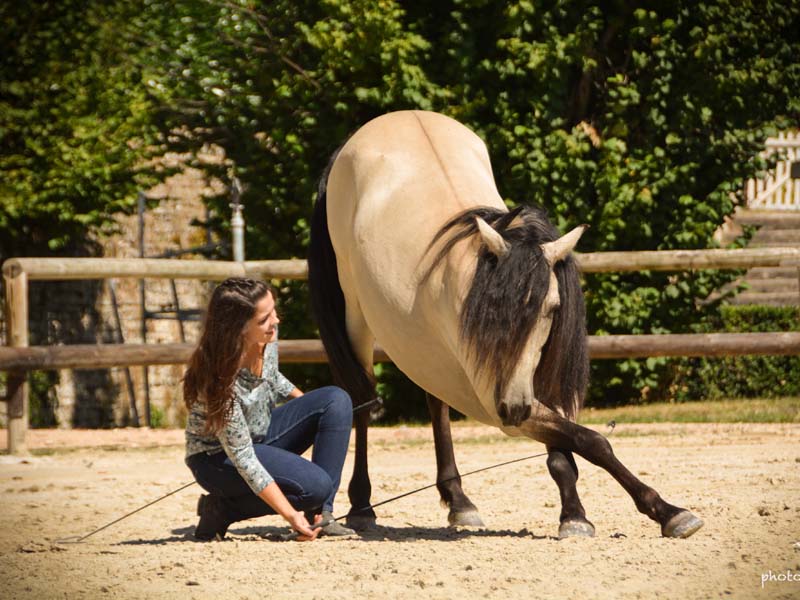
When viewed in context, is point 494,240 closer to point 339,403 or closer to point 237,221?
point 339,403

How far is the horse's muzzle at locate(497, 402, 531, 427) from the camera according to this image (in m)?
3.45

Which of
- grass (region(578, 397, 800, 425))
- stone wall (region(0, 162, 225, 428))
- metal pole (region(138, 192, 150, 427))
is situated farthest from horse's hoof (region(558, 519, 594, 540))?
stone wall (region(0, 162, 225, 428))

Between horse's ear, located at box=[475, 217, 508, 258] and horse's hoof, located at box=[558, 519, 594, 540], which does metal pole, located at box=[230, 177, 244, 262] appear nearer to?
horse's ear, located at box=[475, 217, 508, 258]

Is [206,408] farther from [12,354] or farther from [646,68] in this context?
[646,68]

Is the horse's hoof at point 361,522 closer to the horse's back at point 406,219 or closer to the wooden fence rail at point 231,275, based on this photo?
the horse's back at point 406,219

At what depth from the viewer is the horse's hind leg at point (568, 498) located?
3.61 metres

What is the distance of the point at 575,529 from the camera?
3.60 meters

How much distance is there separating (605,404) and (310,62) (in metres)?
3.85

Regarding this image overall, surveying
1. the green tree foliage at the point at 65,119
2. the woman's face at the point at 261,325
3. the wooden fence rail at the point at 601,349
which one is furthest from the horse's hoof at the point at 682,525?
the green tree foliage at the point at 65,119

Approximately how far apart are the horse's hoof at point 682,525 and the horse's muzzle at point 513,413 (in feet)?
1.86

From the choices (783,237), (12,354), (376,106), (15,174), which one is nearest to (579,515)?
(12,354)

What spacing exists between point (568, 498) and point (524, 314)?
0.68 meters

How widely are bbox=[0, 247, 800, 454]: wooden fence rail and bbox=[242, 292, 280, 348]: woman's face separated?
3348 mm

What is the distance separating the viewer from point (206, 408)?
12.0 ft
